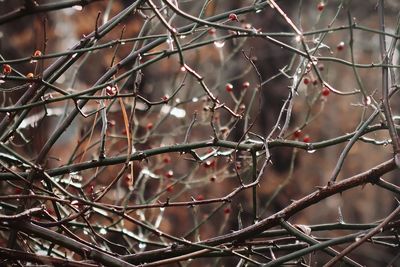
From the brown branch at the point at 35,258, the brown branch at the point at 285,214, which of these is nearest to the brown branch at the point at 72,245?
the brown branch at the point at 35,258

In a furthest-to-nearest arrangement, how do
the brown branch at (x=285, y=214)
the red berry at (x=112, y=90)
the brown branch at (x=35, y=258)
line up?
the red berry at (x=112, y=90) < the brown branch at (x=285, y=214) < the brown branch at (x=35, y=258)

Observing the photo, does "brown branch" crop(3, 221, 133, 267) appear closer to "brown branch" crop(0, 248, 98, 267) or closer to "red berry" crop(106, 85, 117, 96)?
"brown branch" crop(0, 248, 98, 267)

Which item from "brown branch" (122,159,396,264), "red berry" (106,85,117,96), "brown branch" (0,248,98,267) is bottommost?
"brown branch" (0,248,98,267)

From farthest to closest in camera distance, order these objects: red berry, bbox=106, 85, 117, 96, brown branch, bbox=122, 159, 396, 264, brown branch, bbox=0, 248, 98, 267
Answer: red berry, bbox=106, 85, 117, 96, brown branch, bbox=122, 159, 396, 264, brown branch, bbox=0, 248, 98, 267

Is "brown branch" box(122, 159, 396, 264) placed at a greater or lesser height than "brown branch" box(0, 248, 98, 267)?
greater

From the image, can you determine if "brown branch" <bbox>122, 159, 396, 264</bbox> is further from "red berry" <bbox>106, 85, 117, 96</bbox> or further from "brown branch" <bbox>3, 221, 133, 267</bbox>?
"red berry" <bbox>106, 85, 117, 96</bbox>

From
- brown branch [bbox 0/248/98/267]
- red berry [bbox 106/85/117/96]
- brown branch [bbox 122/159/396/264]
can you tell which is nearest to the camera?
brown branch [bbox 0/248/98/267]

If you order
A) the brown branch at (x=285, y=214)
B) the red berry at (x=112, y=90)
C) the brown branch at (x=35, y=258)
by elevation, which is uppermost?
the red berry at (x=112, y=90)

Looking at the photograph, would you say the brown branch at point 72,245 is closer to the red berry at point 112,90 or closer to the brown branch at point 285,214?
the brown branch at point 285,214

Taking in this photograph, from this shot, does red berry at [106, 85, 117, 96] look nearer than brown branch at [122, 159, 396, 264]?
No

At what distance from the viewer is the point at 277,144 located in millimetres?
2533

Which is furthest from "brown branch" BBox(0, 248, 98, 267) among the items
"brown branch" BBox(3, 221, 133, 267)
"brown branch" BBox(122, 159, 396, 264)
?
"brown branch" BBox(122, 159, 396, 264)

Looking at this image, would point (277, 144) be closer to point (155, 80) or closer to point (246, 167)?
point (246, 167)

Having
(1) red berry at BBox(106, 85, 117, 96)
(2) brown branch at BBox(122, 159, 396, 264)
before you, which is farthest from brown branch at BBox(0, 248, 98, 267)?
(1) red berry at BBox(106, 85, 117, 96)
